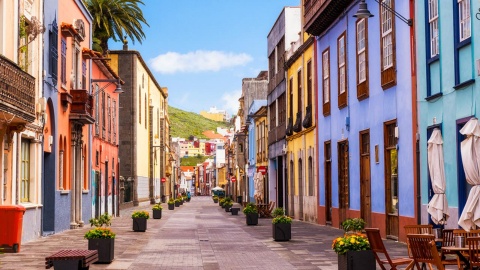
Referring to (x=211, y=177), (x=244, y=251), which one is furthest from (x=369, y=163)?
(x=211, y=177)

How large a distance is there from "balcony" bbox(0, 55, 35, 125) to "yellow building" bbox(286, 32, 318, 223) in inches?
658

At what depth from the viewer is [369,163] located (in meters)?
26.1

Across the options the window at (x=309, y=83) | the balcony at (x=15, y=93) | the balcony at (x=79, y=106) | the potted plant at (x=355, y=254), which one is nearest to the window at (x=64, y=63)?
the balcony at (x=79, y=106)

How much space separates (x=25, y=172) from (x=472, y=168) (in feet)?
47.3

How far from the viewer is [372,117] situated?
25.5m

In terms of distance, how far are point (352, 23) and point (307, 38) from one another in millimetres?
10280

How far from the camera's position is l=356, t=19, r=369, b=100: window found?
2608 centimetres

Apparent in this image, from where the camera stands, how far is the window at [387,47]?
2295cm

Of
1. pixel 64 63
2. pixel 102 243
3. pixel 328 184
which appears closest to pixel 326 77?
pixel 328 184

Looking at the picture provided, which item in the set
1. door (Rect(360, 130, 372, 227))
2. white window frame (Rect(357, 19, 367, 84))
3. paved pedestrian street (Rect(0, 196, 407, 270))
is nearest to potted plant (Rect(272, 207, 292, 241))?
paved pedestrian street (Rect(0, 196, 407, 270))

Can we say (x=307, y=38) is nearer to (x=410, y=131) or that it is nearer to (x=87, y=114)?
(x=87, y=114)

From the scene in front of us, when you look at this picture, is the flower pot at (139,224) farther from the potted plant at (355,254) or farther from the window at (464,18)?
the potted plant at (355,254)

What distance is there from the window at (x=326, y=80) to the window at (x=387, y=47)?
8.32 metres

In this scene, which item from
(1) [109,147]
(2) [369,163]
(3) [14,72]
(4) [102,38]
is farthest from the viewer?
(4) [102,38]
